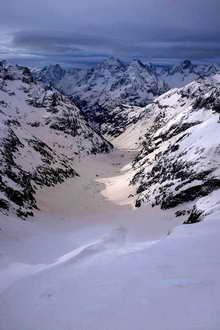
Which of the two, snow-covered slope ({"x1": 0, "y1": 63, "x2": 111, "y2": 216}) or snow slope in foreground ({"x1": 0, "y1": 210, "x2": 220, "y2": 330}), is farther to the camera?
snow-covered slope ({"x1": 0, "y1": 63, "x2": 111, "y2": 216})

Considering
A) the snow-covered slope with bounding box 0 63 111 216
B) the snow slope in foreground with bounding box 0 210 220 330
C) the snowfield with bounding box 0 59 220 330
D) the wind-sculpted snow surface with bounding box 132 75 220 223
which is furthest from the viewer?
the wind-sculpted snow surface with bounding box 132 75 220 223

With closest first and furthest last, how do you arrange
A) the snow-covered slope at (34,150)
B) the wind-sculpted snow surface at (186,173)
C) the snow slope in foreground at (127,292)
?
the snow slope in foreground at (127,292), the snow-covered slope at (34,150), the wind-sculpted snow surface at (186,173)

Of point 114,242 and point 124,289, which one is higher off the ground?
point 124,289

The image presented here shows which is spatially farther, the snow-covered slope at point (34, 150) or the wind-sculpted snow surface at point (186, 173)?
the wind-sculpted snow surface at point (186, 173)

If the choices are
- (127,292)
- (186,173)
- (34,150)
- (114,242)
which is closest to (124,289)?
(127,292)

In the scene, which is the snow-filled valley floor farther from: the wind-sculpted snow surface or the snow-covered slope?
the snow-covered slope

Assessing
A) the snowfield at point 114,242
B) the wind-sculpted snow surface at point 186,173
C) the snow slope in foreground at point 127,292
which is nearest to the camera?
the snow slope in foreground at point 127,292

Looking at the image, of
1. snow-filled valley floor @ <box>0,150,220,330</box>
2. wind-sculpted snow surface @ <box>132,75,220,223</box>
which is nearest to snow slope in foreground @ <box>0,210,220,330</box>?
snow-filled valley floor @ <box>0,150,220,330</box>

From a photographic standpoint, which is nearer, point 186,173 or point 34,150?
point 186,173

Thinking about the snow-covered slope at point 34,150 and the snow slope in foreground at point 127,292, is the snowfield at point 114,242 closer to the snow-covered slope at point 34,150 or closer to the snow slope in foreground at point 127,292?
the snow slope in foreground at point 127,292

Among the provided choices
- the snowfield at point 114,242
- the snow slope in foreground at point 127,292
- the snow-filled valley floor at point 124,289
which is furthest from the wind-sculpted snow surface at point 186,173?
the snow slope in foreground at point 127,292

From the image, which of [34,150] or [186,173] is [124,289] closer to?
[186,173]

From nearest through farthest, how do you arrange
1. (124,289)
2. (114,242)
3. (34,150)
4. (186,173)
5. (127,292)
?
(127,292)
(124,289)
(114,242)
(186,173)
(34,150)
